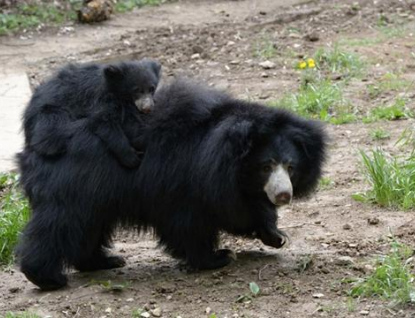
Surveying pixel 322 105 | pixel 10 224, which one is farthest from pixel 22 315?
pixel 322 105

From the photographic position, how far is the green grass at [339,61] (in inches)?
374

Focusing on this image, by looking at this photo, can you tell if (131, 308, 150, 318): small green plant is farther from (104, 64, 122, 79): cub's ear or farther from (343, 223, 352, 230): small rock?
(343, 223, 352, 230): small rock

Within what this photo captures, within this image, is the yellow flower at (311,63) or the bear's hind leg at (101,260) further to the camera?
the yellow flower at (311,63)

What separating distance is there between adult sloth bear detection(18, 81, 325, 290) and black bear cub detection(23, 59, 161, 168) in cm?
7

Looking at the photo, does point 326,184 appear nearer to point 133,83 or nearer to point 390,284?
point 133,83

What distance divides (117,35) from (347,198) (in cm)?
545

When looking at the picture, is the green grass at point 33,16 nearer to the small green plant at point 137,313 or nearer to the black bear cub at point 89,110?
the black bear cub at point 89,110

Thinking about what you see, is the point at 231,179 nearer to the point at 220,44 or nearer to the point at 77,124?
the point at 77,124


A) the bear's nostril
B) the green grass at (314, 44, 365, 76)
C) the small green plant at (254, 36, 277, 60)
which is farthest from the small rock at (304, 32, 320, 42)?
the bear's nostril

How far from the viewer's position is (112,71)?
19.1 ft

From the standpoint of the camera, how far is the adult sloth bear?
544 cm

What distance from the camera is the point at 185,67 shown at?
10.3 meters

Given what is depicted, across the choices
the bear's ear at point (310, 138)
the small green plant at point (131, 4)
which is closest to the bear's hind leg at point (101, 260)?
the bear's ear at point (310, 138)

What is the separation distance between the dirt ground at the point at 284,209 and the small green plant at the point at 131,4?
15cm
